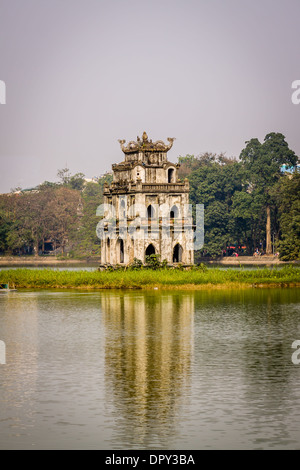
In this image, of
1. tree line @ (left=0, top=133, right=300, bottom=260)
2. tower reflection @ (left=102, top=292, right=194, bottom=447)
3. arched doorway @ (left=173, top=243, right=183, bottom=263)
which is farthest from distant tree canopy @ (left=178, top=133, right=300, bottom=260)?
tower reflection @ (left=102, top=292, right=194, bottom=447)

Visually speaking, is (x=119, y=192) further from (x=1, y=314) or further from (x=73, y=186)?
(x=73, y=186)

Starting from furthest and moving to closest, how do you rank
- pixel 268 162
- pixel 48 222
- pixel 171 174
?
1. pixel 48 222
2. pixel 268 162
3. pixel 171 174

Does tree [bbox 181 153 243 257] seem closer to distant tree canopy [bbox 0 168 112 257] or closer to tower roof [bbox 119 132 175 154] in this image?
distant tree canopy [bbox 0 168 112 257]

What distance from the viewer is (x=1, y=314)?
4278 centimetres

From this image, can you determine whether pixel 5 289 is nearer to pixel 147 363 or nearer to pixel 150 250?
pixel 150 250

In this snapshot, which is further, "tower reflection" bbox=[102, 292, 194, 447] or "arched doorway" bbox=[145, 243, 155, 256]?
"arched doorway" bbox=[145, 243, 155, 256]

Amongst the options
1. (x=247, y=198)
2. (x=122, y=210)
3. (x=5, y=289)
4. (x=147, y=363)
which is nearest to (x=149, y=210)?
(x=122, y=210)

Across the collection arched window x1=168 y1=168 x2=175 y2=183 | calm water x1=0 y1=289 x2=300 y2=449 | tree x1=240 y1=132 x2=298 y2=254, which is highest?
tree x1=240 y1=132 x2=298 y2=254

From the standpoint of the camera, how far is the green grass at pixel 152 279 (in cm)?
5531

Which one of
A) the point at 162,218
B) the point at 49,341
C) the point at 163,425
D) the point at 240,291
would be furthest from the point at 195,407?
the point at 162,218

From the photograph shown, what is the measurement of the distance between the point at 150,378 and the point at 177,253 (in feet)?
128

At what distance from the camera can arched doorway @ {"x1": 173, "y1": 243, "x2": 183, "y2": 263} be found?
6247 cm

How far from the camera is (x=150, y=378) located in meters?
25.2

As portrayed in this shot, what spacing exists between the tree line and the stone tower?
116 ft
